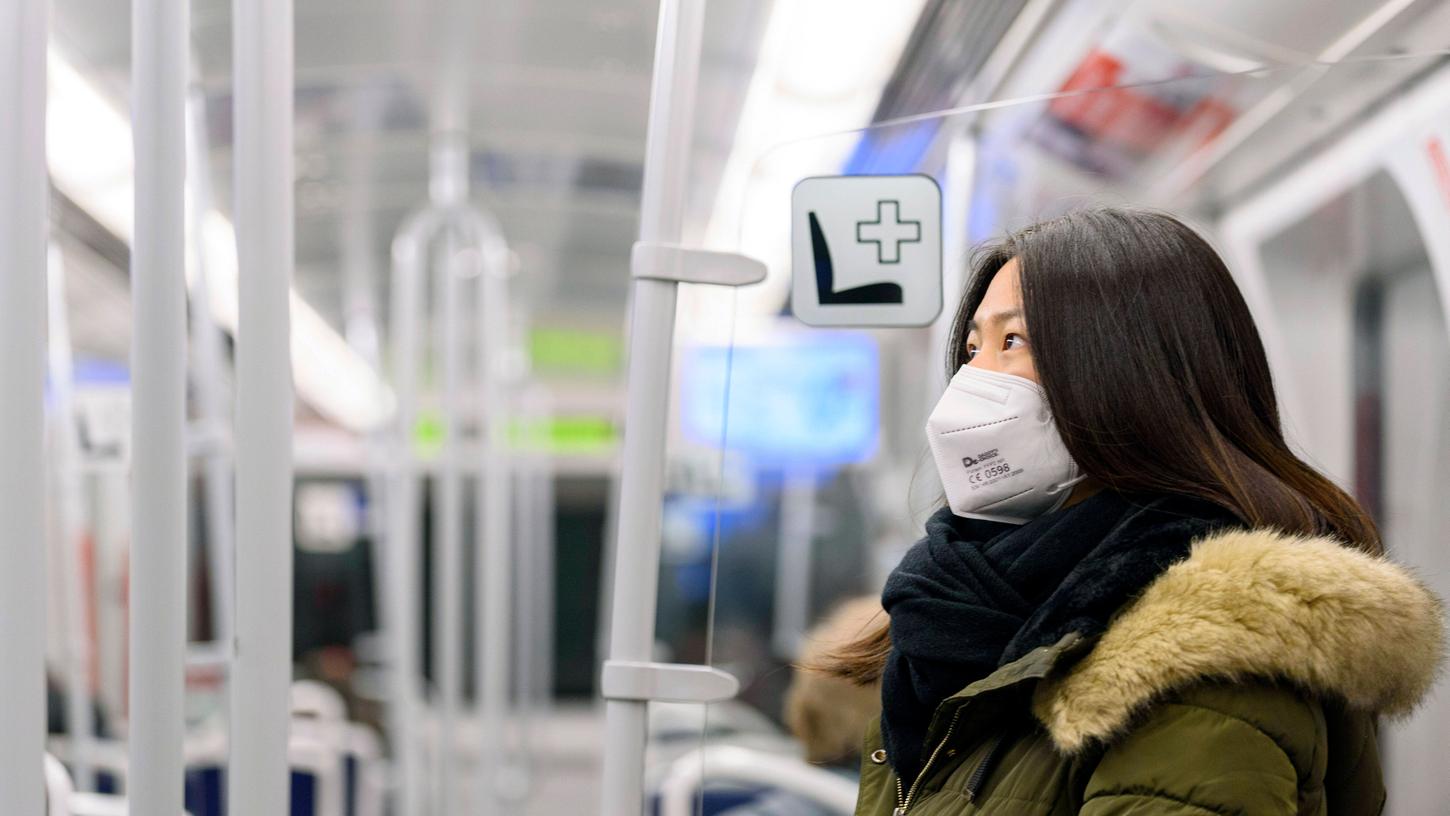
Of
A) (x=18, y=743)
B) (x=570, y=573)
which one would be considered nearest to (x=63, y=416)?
(x=18, y=743)

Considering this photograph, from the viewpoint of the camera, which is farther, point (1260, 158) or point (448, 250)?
point (448, 250)

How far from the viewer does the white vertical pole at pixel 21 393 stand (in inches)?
64.1

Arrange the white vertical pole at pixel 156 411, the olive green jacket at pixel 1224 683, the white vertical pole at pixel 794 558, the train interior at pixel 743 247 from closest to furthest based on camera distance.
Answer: the olive green jacket at pixel 1224 683
the white vertical pole at pixel 156 411
the train interior at pixel 743 247
the white vertical pole at pixel 794 558

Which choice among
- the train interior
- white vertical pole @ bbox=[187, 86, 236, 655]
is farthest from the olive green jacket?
white vertical pole @ bbox=[187, 86, 236, 655]

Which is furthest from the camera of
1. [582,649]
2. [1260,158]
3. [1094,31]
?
[582,649]

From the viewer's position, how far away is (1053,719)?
1.24m

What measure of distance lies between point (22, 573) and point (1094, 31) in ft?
6.95

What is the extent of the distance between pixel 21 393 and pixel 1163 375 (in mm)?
1257

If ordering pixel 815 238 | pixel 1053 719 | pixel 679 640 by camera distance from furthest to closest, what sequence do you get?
pixel 679 640 < pixel 815 238 < pixel 1053 719

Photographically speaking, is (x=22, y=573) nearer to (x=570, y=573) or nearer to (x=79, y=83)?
(x=79, y=83)

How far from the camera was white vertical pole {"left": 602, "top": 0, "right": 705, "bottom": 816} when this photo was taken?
1673mm

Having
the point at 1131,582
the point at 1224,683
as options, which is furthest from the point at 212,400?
the point at 1224,683

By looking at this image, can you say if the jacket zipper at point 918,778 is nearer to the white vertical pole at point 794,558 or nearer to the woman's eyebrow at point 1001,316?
the woman's eyebrow at point 1001,316

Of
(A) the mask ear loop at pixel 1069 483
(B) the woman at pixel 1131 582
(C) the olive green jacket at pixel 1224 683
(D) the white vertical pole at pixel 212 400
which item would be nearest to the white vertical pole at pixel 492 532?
(D) the white vertical pole at pixel 212 400
